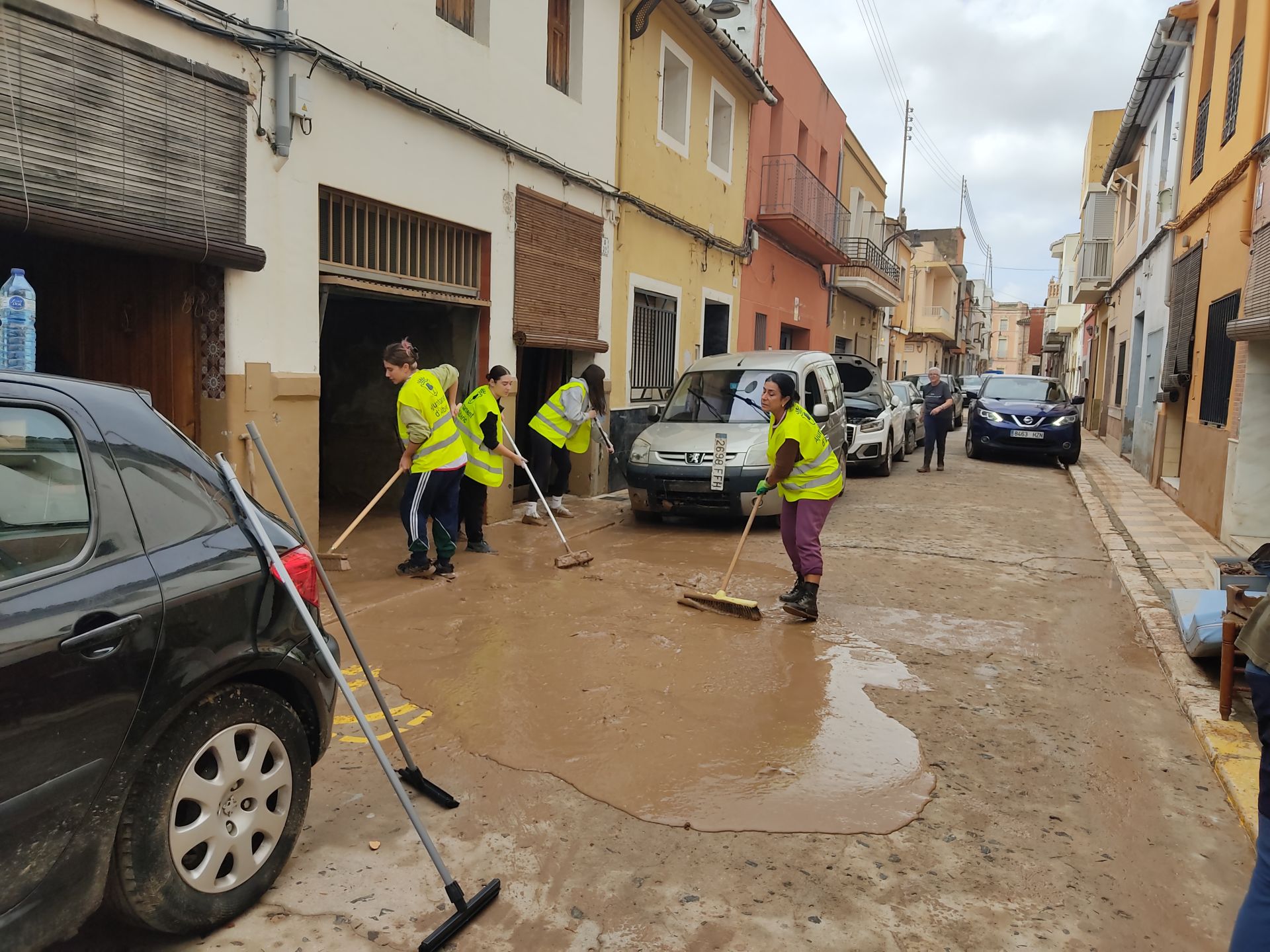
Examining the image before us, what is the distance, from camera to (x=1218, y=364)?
1005 cm

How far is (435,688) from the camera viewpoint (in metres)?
4.66

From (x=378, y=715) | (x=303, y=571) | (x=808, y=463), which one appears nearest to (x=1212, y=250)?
(x=808, y=463)

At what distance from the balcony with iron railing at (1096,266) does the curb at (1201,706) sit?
1842 cm

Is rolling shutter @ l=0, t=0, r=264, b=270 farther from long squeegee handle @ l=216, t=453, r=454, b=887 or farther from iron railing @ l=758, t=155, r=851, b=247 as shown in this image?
iron railing @ l=758, t=155, r=851, b=247

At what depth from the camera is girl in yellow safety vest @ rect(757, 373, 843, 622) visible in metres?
6.04

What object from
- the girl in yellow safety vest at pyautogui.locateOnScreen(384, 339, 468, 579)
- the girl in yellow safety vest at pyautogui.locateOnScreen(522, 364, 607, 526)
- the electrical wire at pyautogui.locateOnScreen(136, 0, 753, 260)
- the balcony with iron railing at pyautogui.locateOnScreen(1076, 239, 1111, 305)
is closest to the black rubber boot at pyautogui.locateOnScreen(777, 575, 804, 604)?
the girl in yellow safety vest at pyautogui.locateOnScreen(384, 339, 468, 579)

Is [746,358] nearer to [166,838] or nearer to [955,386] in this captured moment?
[166,838]

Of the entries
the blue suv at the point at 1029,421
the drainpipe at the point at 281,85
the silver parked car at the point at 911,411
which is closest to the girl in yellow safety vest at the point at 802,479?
the drainpipe at the point at 281,85

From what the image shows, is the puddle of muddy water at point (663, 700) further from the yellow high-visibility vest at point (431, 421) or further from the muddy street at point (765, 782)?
the yellow high-visibility vest at point (431, 421)

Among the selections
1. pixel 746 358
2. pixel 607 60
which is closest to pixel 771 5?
pixel 607 60

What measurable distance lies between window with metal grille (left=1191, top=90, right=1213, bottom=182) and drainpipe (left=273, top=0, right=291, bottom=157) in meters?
11.0

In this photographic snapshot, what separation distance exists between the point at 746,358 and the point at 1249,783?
7.66 metres

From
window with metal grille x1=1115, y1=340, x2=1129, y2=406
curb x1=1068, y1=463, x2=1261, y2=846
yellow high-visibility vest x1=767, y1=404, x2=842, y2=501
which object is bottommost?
curb x1=1068, y1=463, x2=1261, y2=846

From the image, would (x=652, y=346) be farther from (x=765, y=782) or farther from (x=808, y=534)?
(x=765, y=782)
